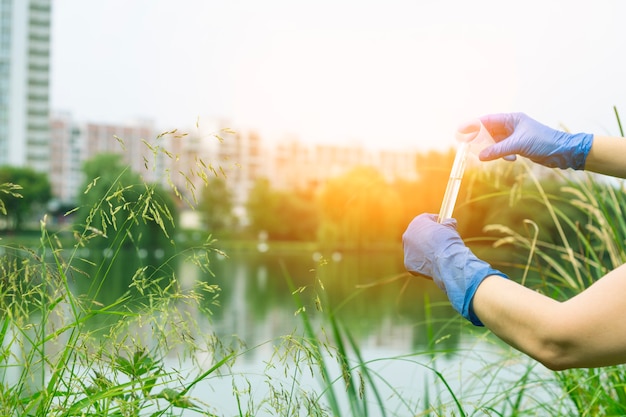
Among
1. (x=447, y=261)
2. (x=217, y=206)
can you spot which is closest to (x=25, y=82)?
(x=217, y=206)

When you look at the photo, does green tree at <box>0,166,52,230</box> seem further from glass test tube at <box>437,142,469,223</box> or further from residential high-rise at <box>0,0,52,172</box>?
glass test tube at <box>437,142,469,223</box>

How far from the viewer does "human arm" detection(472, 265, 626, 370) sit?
0.80 m

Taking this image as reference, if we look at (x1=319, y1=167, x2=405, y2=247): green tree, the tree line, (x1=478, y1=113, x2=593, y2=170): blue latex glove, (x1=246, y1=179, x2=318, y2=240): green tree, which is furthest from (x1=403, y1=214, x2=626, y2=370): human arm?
(x1=246, y1=179, x2=318, y2=240): green tree

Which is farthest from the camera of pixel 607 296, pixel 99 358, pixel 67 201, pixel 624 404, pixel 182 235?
pixel 67 201

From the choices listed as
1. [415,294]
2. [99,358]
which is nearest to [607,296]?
[99,358]

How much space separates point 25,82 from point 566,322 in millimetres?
63281

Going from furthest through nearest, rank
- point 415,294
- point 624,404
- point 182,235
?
point 182,235 → point 415,294 → point 624,404

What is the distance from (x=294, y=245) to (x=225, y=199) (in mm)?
6133

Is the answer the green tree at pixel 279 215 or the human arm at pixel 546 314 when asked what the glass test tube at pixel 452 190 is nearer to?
the human arm at pixel 546 314

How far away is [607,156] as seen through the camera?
1274 millimetres

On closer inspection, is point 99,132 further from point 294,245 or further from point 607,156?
point 607,156

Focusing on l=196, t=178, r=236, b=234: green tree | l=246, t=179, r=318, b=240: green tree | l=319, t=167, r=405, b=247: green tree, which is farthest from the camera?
l=246, t=179, r=318, b=240: green tree

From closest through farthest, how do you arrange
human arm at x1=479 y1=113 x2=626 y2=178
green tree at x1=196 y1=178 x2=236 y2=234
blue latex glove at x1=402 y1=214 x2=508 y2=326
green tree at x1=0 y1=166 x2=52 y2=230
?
1. blue latex glove at x1=402 y1=214 x2=508 y2=326
2. human arm at x1=479 y1=113 x2=626 y2=178
3. green tree at x1=0 y1=166 x2=52 y2=230
4. green tree at x1=196 y1=178 x2=236 y2=234

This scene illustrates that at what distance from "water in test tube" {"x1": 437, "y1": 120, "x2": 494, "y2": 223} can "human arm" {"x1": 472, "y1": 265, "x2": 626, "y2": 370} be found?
0.27 m
